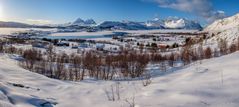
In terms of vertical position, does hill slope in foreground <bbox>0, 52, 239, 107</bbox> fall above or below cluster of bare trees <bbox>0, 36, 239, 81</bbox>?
above

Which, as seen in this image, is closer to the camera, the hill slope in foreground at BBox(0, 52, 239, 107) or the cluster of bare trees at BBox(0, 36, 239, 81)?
the hill slope in foreground at BBox(0, 52, 239, 107)

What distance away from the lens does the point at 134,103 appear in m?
6.11

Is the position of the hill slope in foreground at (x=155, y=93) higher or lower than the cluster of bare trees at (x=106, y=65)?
higher

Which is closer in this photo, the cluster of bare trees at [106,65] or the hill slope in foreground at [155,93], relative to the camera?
the hill slope in foreground at [155,93]

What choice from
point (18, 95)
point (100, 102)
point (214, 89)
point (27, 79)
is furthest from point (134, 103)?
point (27, 79)

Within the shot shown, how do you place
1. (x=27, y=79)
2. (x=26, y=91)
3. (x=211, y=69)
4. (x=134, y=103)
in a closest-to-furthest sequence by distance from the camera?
(x=134, y=103) < (x=26, y=91) < (x=211, y=69) < (x=27, y=79)

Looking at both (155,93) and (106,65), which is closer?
(155,93)

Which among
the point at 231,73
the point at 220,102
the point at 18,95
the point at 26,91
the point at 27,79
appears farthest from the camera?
the point at 27,79

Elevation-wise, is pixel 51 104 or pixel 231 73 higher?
pixel 231 73

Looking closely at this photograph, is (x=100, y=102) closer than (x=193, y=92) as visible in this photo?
No

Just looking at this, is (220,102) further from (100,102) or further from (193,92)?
(100,102)

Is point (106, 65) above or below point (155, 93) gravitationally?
below

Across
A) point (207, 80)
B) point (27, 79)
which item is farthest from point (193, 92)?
point (27, 79)

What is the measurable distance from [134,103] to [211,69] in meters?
3.07
